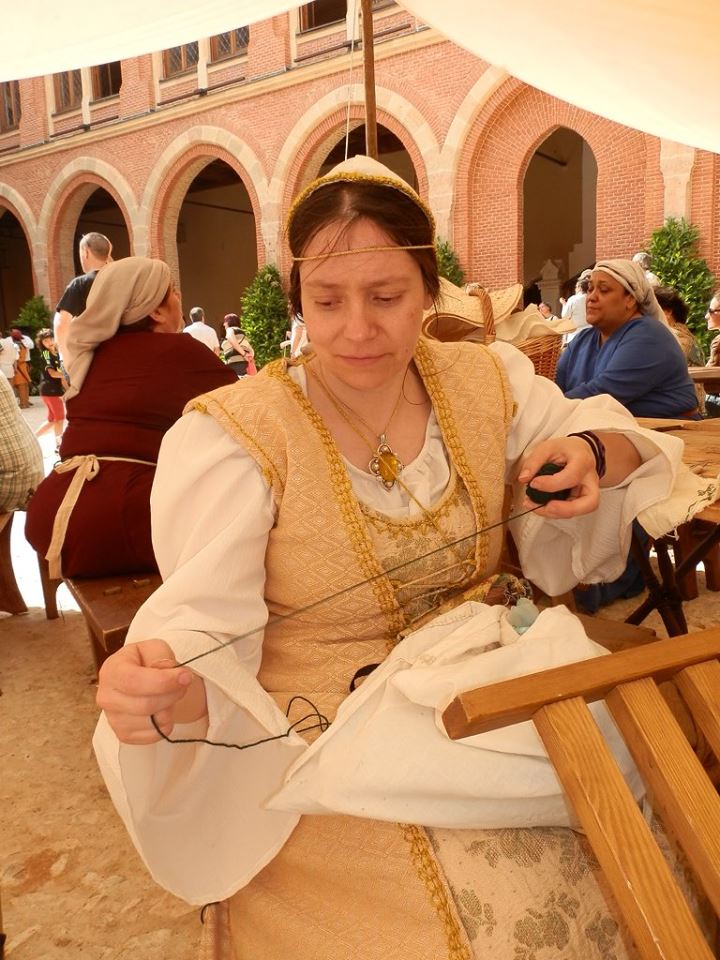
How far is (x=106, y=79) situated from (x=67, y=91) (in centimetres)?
99

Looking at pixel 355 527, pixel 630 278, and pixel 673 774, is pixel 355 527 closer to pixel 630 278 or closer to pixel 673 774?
pixel 673 774

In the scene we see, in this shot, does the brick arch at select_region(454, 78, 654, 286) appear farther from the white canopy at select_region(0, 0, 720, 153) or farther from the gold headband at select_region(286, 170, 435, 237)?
the gold headband at select_region(286, 170, 435, 237)

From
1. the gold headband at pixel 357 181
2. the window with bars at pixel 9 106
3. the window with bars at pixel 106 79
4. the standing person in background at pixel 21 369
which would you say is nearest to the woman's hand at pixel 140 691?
the gold headband at pixel 357 181

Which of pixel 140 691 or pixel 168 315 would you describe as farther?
pixel 168 315

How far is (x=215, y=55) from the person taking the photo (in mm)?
14438

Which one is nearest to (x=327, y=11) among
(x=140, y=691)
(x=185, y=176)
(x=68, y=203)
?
(x=185, y=176)

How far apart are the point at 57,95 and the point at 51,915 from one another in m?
18.8

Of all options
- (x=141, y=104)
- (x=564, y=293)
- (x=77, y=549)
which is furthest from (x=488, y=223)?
(x=77, y=549)

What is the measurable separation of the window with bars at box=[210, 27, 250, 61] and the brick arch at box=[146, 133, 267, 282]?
4.49ft

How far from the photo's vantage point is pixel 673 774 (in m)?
0.90

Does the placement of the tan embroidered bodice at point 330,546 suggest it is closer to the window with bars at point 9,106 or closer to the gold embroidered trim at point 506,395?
the gold embroidered trim at point 506,395

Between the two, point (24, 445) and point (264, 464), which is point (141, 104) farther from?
point (264, 464)

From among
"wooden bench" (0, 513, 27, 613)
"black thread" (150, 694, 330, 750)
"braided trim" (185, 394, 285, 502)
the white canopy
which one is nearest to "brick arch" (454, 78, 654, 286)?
the white canopy

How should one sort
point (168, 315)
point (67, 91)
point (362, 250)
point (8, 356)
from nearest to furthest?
→ point (362, 250) → point (168, 315) → point (8, 356) → point (67, 91)
